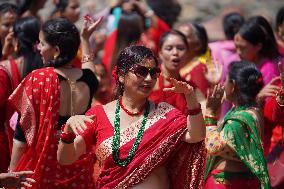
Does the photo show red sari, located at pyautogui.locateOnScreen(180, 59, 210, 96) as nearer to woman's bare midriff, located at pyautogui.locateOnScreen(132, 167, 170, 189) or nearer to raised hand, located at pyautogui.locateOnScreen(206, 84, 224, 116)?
raised hand, located at pyautogui.locateOnScreen(206, 84, 224, 116)

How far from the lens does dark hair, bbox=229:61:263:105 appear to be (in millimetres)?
5699

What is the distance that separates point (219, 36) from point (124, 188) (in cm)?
585

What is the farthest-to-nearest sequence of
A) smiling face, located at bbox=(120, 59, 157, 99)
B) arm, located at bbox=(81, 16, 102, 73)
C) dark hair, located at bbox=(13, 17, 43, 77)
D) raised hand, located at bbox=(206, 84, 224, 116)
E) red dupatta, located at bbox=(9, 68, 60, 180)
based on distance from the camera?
dark hair, located at bbox=(13, 17, 43, 77), arm, located at bbox=(81, 16, 102, 73), red dupatta, located at bbox=(9, 68, 60, 180), raised hand, located at bbox=(206, 84, 224, 116), smiling face, located at bbox=(120, 59, 157, 99)

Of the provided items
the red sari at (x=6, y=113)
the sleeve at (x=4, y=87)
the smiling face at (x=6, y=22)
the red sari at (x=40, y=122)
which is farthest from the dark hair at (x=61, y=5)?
the red sari at (x=40, y=122)

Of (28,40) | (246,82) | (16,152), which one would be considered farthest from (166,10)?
(16,152)

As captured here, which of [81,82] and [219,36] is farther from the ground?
[81,82]

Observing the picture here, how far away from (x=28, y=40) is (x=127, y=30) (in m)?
2.13

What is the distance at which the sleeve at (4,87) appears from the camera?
5.85m

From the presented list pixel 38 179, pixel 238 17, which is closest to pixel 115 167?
pixel 38 179

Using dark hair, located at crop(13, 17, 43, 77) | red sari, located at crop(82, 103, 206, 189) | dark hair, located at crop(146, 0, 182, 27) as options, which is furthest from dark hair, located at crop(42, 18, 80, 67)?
dark hair, located at crop(146, 0, 182, 27)

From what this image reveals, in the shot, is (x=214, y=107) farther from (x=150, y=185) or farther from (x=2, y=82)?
(x=2, y=82)

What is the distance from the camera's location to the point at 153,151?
4711 mm

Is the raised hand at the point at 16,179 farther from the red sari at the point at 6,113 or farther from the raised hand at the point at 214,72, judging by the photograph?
the raised hand at the point at 214,72

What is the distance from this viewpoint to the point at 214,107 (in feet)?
18.1
